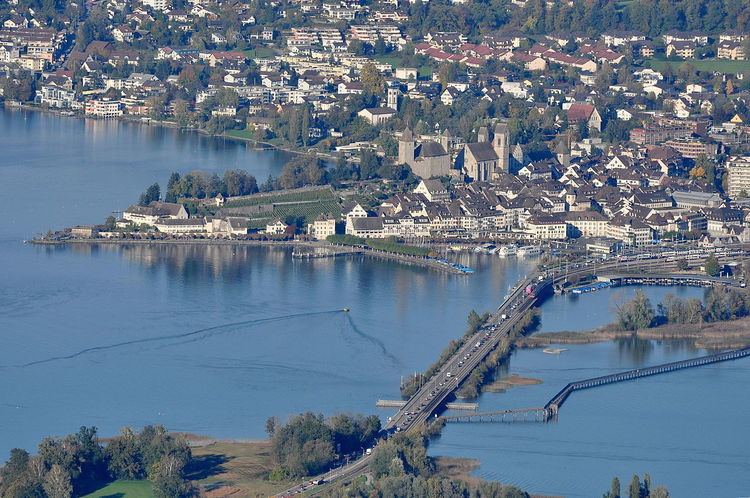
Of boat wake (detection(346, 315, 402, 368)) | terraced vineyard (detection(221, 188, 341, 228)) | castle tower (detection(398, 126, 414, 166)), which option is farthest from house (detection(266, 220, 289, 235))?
boat wake (detection(346, 315, 402, 368))

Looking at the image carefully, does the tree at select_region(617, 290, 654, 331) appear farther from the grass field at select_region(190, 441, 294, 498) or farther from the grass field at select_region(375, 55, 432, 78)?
the grass field at select_region(375, 55, 432, 78)

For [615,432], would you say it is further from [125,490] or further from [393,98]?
[393,98]

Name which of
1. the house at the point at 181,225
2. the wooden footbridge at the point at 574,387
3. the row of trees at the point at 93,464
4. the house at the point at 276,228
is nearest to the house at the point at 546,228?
the house at the point at 276,228

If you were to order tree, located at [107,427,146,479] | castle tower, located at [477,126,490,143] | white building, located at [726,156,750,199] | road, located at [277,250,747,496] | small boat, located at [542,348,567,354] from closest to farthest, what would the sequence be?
tree, located at [107,427,146,479], road, located at [277,250,747,496], small boat, located at [542,348,567,354], white building, located at [726,156,750,199], castle tower, located at [477,126,490,143]

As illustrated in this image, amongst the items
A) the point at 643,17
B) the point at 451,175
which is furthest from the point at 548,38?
the point at 451,175

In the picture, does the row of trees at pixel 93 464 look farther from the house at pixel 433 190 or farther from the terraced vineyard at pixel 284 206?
the house at pixel 433 190

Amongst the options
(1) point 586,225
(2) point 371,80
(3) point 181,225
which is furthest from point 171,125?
(1) point 586,225

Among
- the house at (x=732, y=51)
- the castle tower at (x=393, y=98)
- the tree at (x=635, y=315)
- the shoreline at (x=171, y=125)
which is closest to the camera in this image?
the tree at (x=635, y=315)
